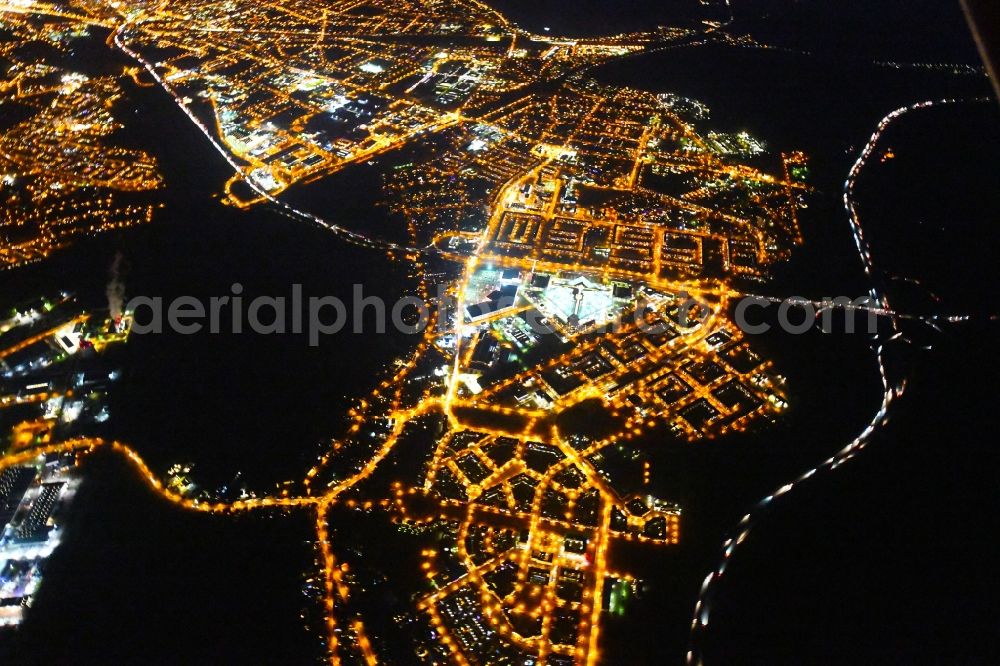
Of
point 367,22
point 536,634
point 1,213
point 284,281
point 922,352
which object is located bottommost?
point 536,634

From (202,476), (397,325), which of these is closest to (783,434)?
(397,325)

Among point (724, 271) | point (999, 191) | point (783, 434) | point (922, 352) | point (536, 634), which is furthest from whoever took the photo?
point (999, 191)

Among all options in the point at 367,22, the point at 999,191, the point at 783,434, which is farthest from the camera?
the point at 367,22

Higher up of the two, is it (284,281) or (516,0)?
(516,0)

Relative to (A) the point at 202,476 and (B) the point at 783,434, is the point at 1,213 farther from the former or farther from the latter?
(B) the point at 783,434

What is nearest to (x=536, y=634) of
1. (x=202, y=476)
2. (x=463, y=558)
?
(x=463, y=558)

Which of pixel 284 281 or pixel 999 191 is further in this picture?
pixel 999 191

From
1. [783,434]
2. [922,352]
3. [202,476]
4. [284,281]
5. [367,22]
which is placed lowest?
[202,476]

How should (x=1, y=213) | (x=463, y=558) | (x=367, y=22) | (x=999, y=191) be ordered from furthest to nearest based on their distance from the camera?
1. (x=367, y=22)
2. (x=1, y=213)
3. (x=999, y=191)
4. (x=463, y=558)

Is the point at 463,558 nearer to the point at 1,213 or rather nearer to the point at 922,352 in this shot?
the point at 922,352

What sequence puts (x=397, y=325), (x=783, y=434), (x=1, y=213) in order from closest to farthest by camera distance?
(x=783, y=434)
(x=397, y=325)
(x=1, y=213)
